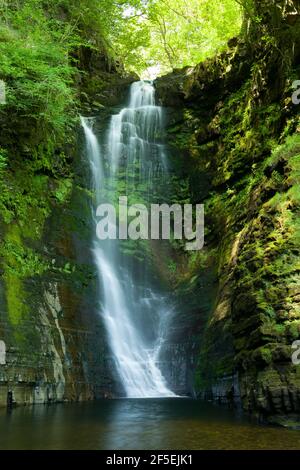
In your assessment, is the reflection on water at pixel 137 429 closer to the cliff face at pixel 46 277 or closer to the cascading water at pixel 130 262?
the cliff face at pixel 46 277

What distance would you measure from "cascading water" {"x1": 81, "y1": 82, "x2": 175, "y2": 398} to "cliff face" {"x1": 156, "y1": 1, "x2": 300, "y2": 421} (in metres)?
0.90

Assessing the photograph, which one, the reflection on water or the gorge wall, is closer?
the reflection on water

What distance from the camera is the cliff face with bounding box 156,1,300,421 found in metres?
8.04

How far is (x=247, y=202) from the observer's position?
42.1 ft

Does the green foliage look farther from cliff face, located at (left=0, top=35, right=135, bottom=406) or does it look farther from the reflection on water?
the reflection on water

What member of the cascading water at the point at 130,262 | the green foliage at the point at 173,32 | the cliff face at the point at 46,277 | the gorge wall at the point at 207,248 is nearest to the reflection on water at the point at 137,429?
the gorge wall at the point at 207,248

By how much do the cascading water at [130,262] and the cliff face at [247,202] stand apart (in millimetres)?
901

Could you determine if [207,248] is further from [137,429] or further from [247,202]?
[137,429]

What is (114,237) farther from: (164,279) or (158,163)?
(158,163)

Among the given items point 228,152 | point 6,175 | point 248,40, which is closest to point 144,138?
point 228,152

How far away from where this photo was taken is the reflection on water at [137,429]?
18.9 ft

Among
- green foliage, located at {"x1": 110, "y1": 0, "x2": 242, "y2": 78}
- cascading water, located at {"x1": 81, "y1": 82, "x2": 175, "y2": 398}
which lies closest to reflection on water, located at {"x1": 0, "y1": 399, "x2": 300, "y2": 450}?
cascading water, located at {"x1": 81, "y1": 82, "x2": 175, "y2": 398}
